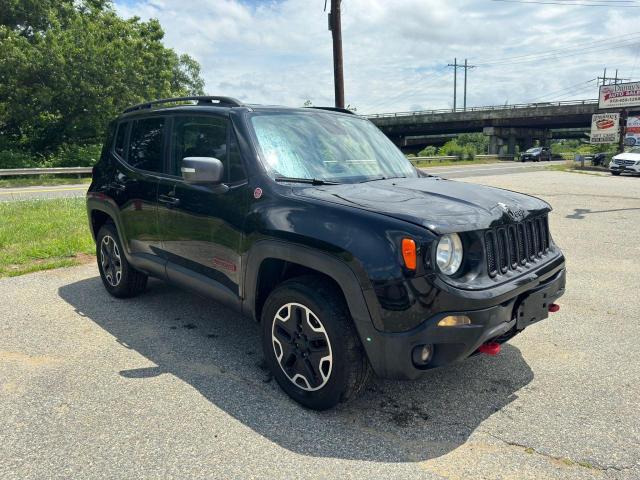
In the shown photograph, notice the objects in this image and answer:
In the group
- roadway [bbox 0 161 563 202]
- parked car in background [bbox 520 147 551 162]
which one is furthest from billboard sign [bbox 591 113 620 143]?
parked car in background [bbox 520 147 551 162]

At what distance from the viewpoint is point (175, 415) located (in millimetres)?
3074

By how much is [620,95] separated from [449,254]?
39.8m

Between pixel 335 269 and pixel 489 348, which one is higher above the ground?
pixel 335 269

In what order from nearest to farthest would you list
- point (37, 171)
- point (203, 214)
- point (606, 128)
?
point (203, 214) < point (37, 171) < point (606, 128)

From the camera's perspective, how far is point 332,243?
9.45ft

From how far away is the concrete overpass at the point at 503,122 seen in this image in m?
57.5

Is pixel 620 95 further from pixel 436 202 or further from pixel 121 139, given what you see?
pixel 436 202

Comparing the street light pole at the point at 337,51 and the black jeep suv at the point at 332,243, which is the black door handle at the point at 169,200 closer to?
the black jeep suv at the point at 332,243

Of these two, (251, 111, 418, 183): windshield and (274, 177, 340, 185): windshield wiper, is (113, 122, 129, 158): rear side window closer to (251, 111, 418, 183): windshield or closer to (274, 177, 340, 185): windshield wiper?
(251, 111, 418, 183): windshield

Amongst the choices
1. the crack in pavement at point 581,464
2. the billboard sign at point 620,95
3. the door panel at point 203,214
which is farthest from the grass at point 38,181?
the billboard sign at point 620,95

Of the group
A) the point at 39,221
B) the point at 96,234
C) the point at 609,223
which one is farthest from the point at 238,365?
the point at 609,223

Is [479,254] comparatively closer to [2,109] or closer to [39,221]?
[39,221]

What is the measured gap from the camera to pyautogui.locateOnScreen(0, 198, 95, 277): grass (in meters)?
6.81

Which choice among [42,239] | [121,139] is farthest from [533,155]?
[121,139]
